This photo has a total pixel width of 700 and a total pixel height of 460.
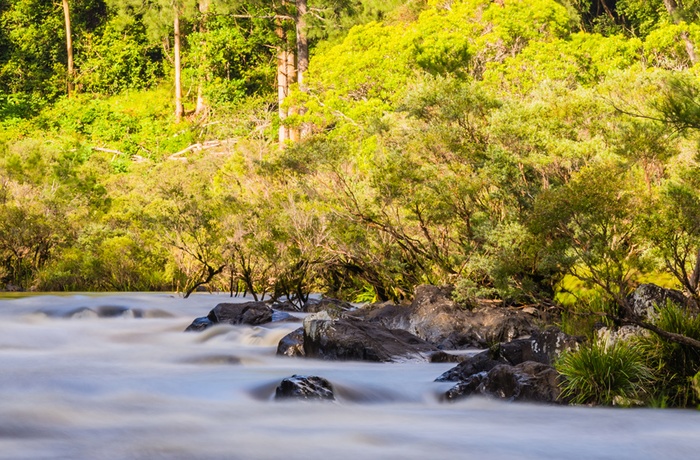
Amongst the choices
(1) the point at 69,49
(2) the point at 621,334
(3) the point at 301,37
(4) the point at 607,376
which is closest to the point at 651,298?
(2) the point at 621,334

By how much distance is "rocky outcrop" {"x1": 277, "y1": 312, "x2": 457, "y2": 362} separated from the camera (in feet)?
44.8

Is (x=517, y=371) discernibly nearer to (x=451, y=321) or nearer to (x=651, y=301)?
(x=651, y=301)

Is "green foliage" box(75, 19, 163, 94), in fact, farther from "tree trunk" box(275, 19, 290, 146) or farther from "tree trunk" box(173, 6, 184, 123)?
"tree trunk" box(275, 19, 290, 146)

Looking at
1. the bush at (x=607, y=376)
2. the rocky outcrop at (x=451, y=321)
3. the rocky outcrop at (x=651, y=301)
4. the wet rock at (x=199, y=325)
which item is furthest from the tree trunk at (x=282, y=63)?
the bush at (x=607, y=376)

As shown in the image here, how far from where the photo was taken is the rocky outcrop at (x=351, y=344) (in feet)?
44.8

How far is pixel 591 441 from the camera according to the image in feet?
30.1

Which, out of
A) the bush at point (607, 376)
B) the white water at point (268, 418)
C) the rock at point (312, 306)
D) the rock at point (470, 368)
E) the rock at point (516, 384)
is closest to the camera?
the white water at point (268, 418)

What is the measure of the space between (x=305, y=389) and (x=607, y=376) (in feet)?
10.9

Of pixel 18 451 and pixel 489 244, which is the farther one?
pixel 489 244

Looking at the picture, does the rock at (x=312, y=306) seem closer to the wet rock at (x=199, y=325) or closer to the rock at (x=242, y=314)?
the rock at (x=242, y=314)

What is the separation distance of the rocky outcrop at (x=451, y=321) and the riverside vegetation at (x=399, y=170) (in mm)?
494

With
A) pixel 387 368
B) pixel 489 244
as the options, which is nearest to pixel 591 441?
pixel 387 368

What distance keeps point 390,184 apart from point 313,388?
736 cm

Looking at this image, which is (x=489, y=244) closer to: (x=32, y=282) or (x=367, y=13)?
(x=32, y=282)
